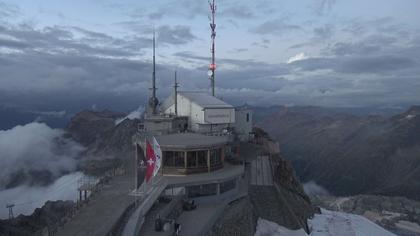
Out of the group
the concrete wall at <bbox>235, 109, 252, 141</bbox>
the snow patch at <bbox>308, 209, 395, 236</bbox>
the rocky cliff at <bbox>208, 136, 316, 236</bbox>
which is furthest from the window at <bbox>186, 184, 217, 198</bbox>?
the concrete wall at <bbox>235, 109, 252, 141</bbox>

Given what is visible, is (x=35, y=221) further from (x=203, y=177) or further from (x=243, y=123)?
(x=243, y=123)

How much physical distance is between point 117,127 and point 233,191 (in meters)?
70.4

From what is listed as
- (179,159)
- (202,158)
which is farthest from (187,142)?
(202,158)

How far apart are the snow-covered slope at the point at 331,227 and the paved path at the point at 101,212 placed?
1106 centimetres

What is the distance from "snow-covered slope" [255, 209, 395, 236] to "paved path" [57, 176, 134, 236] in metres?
11.1

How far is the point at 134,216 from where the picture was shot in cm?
2195

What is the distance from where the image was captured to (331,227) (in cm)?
4209

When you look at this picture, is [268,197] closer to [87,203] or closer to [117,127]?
[87,203]

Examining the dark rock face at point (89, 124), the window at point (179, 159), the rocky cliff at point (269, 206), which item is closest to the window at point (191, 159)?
the window at point (179, 159)

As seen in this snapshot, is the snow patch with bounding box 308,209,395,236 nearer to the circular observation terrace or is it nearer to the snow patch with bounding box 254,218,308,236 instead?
the snow patch with bounding box 254,218,308,236

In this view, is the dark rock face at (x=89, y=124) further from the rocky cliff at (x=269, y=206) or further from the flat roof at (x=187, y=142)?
the flat roof at (x=187, y=142)

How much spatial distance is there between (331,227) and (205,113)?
1674 centimetres

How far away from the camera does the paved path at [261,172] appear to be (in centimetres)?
3953

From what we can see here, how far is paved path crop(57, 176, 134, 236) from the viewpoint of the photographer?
20.4 metres
